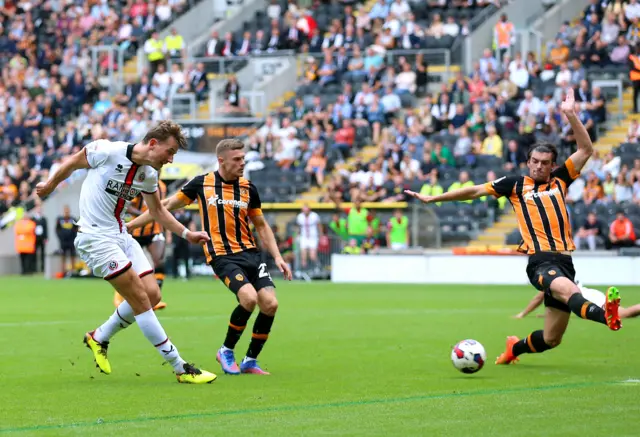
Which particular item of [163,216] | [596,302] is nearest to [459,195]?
[163,216]

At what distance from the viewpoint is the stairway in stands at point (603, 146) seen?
28.1 m

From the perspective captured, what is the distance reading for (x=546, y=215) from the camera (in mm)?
10789

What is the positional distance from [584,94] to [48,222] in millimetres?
14473

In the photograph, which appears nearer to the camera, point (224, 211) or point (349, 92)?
point (224, 211)

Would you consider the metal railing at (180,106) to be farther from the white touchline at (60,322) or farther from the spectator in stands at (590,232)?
the white touchline at (60,322)

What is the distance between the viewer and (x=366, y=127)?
32.5 m

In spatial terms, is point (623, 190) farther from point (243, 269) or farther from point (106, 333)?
point (106, 333)

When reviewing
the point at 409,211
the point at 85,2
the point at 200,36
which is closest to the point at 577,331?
the point at 409,211

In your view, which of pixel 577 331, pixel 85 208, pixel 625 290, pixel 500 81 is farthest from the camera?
pixel 500 81

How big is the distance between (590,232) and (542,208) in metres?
15.5

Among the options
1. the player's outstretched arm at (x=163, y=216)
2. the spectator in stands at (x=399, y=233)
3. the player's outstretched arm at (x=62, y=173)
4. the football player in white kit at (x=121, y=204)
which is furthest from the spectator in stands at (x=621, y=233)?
the player's outstretched arm at (x=62, y=173)

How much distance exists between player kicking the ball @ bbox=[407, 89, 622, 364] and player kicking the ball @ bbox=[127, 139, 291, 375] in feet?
4.70

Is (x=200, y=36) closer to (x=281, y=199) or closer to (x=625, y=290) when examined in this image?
(x=281, y=199)

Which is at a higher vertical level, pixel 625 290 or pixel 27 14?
pixel 27 14
